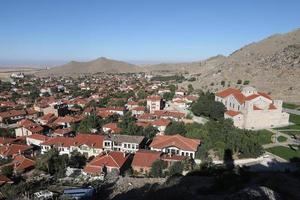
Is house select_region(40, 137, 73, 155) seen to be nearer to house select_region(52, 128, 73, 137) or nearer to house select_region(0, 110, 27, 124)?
house select_region(52, 128, 73, 137)

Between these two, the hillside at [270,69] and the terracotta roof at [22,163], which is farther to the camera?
the hillside at [270,69]

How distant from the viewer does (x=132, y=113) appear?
209 ft

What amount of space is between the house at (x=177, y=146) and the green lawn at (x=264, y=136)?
9.69 m

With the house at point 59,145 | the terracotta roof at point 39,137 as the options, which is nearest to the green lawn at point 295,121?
the house at point 59,145

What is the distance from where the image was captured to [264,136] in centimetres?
4372

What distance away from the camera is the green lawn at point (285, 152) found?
36000 millimetres

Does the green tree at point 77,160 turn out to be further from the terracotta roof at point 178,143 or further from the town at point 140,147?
the terracotta roof at point 178,143

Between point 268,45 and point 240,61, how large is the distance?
49.2ft

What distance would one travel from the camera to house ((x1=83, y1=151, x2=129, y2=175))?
32.8 m

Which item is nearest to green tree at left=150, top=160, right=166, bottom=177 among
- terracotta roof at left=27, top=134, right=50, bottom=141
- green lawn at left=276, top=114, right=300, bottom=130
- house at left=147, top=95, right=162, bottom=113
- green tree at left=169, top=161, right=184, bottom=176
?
green tree at left=169, top=161, right=184, bottom=176

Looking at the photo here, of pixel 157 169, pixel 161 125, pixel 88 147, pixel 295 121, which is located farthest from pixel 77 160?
pixel 295 121

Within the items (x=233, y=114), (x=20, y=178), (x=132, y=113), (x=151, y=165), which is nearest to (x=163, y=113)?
(x=132, y=113)

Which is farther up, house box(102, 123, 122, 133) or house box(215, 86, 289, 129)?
house box(215, 86, 289, 129)

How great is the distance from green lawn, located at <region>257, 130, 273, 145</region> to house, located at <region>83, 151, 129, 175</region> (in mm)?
19211
